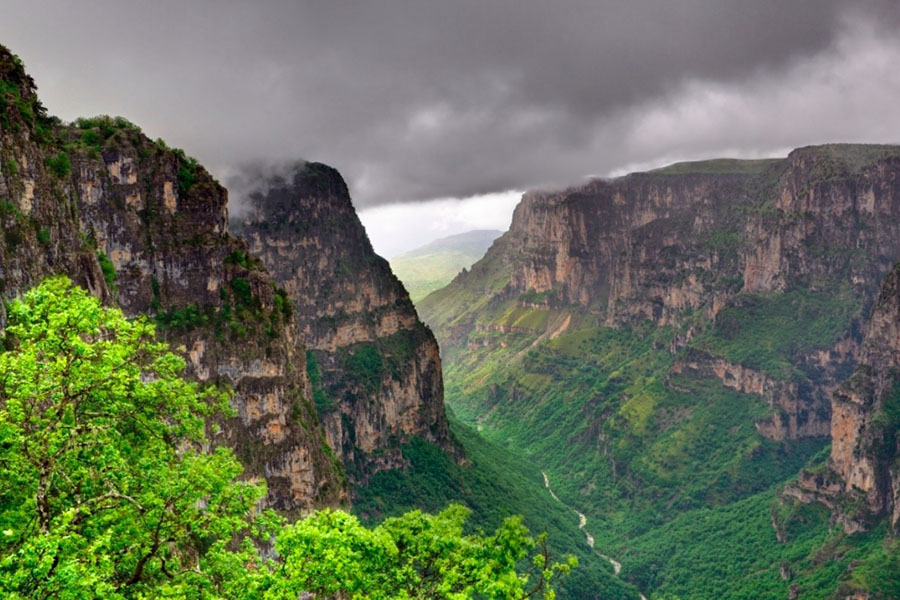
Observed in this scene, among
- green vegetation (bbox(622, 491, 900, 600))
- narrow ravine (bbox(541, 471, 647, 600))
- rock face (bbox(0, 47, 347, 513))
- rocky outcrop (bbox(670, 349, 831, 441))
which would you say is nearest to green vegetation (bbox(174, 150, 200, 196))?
rock face (bbox(0, 47, 347, 513))

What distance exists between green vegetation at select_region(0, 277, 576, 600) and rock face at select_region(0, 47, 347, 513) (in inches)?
1337

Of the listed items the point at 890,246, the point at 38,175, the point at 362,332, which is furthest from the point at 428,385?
the point at 890,246

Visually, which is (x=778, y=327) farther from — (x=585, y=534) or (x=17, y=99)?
(x=17, y=99)

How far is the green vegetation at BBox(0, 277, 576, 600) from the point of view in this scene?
15.1m

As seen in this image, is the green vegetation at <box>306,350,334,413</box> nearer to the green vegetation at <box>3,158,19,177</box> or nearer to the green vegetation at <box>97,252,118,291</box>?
the green vegetation at <box>97,252,118,291</box>

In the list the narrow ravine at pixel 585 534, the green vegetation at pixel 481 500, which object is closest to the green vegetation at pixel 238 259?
the green vegetation at pixel 481 500

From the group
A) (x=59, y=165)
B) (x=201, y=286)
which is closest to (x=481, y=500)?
(x=201, y=286)

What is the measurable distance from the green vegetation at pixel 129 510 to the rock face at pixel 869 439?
338 ft

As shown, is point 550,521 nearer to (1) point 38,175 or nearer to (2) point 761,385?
(2) point 761,385

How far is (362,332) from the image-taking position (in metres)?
127

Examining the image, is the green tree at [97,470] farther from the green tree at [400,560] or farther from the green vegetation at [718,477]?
the green vegetation at [718,477]

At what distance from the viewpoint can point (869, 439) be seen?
10838 cm

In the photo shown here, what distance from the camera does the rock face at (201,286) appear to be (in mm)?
58156

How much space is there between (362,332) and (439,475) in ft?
100
